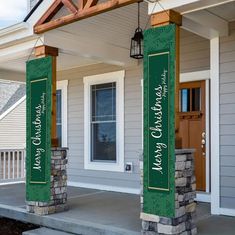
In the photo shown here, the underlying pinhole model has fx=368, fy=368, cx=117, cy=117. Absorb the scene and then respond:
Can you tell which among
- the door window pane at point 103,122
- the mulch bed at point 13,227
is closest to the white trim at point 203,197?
the door window pane at point 103,122

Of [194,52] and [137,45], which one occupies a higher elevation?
[137,45]

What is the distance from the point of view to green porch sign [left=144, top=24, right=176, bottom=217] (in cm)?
378

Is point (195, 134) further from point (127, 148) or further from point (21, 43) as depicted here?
point (21, 43)

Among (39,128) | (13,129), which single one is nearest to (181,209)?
(39,128)

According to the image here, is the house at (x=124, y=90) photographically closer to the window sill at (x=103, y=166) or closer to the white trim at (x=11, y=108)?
the window sill at (x=103, y=166)

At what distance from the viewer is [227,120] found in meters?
5.15

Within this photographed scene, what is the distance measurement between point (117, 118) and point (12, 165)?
11.2 feet

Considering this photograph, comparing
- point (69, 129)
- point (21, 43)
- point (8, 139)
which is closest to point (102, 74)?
point (69, 129)

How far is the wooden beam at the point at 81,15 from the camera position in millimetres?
4375

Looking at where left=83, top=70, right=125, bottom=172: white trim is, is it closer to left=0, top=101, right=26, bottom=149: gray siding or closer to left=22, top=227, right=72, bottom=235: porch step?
left=22, top=227, right=72, bottom=235: porch step

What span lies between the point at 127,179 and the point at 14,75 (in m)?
3.91

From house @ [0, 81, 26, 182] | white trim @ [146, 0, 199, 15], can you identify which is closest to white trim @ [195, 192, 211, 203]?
white trim @ [146, 0, 199, 15]

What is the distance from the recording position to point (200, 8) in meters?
3.97

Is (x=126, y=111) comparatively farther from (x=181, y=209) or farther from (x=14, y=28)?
(x=181, y=209)
